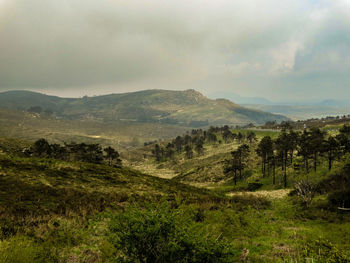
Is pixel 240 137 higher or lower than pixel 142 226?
lower

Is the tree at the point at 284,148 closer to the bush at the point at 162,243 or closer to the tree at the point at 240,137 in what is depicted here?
the bush at the point at 162,243

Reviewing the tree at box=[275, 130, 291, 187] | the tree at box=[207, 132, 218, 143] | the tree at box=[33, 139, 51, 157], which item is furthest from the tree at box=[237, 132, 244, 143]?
the tree at box=[33, 139, 51, 157]

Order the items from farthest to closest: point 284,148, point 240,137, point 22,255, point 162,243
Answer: point 240,137 < point 284,148 < point 22,255 < point 162,243

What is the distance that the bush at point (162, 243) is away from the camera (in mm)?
9359

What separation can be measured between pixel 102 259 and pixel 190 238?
6.26m

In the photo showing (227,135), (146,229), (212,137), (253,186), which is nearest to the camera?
(146,229)

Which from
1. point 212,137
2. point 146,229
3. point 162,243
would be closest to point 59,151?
point 146,229

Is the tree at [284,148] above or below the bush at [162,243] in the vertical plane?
below

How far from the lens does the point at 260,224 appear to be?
2323 centimetres

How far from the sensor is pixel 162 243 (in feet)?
32.3

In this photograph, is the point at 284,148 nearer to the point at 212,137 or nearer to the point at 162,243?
the point at 162,243

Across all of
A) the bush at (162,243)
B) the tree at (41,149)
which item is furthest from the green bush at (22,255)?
the tree at (41,149)

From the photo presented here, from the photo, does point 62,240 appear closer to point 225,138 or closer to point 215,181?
point 215,181

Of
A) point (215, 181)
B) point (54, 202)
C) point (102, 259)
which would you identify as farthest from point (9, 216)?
point (215, 181)
